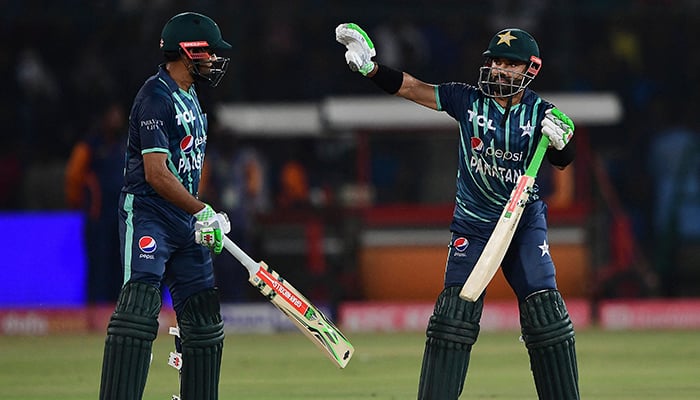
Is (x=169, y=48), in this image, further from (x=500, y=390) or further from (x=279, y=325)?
(x=279, y=325)

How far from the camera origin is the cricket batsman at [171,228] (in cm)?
603

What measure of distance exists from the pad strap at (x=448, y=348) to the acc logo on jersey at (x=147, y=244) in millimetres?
1181

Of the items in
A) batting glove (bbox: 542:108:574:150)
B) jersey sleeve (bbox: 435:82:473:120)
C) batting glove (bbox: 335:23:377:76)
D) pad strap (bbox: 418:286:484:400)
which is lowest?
pad strap (bbox: 418:286:484:400)

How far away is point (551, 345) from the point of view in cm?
609

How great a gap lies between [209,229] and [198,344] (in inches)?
20.7

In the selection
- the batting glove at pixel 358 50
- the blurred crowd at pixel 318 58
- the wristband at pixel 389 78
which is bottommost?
the wristband at pixel 389 78

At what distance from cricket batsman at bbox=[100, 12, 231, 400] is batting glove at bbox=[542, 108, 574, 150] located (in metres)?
1.37

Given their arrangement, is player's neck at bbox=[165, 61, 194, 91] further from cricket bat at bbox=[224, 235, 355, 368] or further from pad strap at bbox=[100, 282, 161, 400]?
pad strap at bbox=[100, 282, 161, 400]

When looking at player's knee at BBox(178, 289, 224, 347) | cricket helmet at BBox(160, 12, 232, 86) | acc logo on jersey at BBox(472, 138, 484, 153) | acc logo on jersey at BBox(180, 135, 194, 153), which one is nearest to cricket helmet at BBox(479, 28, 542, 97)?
acc logo on jersey at BBox(472, 138, 484, 153)

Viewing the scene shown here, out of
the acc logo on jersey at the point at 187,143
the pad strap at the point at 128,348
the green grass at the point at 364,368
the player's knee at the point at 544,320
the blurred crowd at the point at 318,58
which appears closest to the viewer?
the pad strap at the point at 128,348

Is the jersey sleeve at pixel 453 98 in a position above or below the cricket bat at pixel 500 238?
above

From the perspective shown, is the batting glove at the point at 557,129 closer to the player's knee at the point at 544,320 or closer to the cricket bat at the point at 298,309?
the player's knee at the point at 544,320

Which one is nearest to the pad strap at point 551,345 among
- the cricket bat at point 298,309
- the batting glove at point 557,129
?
the batting glove at point 557,129

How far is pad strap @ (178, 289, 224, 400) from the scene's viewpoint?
6.30 meters
